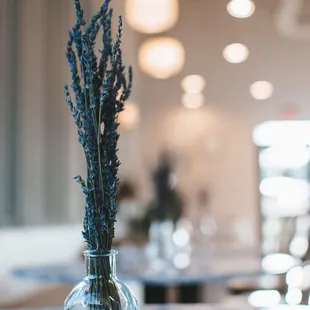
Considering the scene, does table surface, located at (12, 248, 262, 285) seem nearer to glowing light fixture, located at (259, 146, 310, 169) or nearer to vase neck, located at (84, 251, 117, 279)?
vase neck, located at (84, 251, 117, 279)

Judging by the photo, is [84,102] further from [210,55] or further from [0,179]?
[210,55]

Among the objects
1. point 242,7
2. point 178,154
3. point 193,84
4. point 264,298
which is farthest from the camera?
point 178,154

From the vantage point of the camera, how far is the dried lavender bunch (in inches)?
32.4

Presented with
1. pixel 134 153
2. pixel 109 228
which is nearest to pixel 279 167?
pixel 134 153

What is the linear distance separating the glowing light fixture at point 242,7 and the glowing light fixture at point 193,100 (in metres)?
6.38

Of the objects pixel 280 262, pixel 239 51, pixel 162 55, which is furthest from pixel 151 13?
pixel 280 262

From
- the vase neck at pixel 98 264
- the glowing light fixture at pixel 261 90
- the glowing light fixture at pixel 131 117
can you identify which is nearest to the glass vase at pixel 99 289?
the vase neck at pixel 98 264

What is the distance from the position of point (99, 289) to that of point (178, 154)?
24.7 ft

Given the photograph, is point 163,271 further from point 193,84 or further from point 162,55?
point 193,84

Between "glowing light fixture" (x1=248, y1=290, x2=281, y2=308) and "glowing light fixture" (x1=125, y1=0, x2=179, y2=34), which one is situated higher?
"glowing light fixture" (x1=125, y1=0, x2=179, y2=34)

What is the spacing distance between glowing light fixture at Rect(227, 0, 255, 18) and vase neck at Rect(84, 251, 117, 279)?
81cm

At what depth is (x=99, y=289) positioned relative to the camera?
832mm

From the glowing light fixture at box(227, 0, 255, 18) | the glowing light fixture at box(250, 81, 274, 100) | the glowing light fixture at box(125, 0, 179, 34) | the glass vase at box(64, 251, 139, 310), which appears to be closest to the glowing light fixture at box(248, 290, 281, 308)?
the glowing light fixture at box(125, 0, 179, 34)

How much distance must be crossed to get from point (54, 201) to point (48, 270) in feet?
7.86
